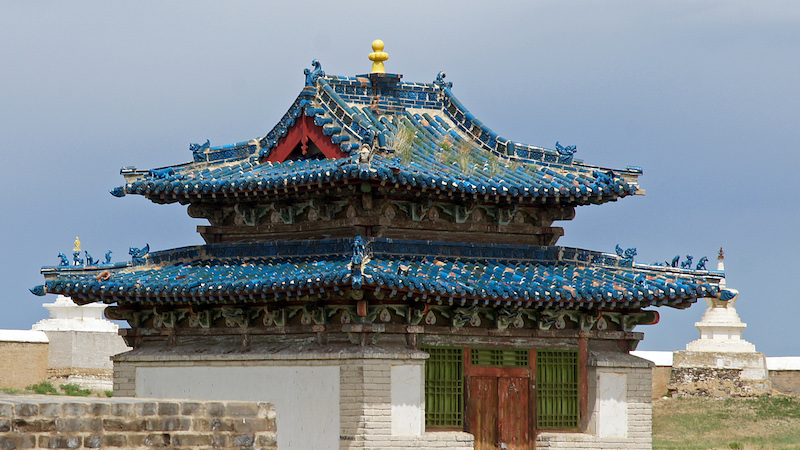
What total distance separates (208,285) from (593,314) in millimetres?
7238

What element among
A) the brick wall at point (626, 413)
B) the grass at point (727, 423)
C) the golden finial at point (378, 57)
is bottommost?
the grass at point (727, 423)

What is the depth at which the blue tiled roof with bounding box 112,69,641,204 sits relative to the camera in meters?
22.2

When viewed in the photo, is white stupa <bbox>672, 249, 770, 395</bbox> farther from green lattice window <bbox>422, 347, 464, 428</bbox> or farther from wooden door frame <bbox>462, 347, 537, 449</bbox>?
green lattice window <bbox>422, 347, 464, 428</bbox>

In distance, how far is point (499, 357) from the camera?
75.3 ft

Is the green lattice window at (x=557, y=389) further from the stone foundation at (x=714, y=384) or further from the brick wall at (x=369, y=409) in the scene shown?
A: the stone foundation at (x=714, y=384)

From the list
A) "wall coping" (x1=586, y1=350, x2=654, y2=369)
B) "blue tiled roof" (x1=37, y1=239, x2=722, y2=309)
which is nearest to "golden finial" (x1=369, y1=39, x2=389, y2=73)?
"blue tiled roof" (x1=37, y1=239, x2=722, y2=309)

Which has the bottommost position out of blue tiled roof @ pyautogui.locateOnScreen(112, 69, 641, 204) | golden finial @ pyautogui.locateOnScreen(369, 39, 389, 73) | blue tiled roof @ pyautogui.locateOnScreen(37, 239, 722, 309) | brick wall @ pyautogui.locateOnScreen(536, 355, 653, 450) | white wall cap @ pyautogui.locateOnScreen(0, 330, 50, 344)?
brick wall @ pyautogui.locateOnScreen(536, 355, 653, 450)

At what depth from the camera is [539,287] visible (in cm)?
2184

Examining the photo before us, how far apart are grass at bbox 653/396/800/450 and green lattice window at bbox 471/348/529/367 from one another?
16.0 meters

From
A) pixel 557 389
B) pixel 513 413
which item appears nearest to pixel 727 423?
pixel 557 389

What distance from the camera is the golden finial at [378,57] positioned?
2570 centimetres

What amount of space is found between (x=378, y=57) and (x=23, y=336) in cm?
2241

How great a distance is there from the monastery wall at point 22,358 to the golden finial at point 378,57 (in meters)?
21.9

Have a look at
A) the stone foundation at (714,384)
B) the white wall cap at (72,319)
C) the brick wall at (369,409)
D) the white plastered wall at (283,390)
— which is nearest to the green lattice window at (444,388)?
the brick wall at (369,409)
